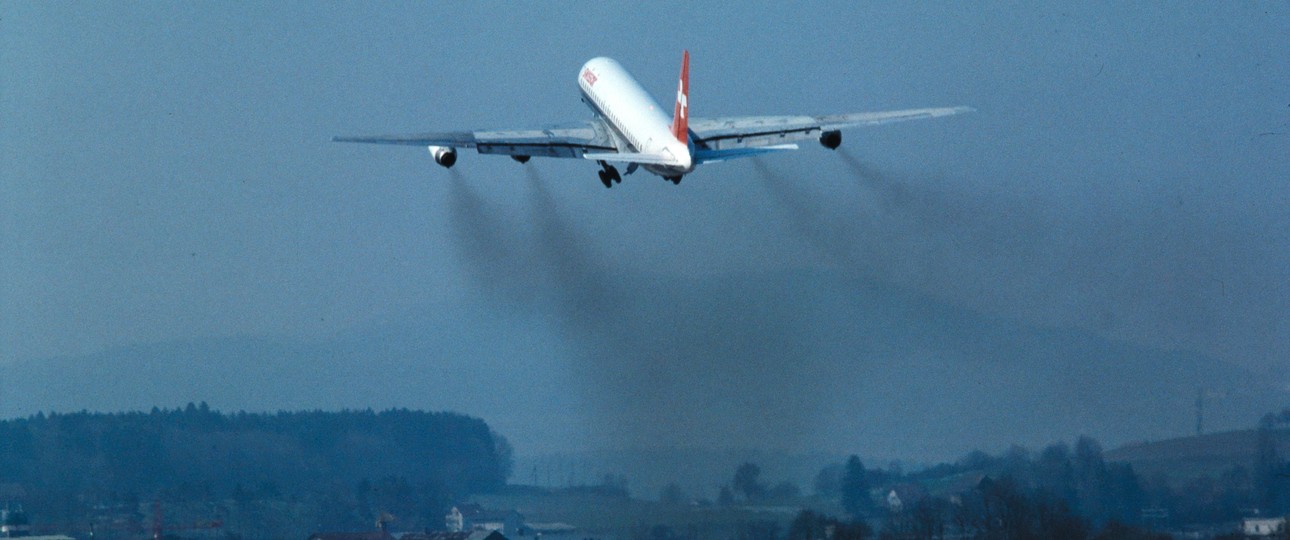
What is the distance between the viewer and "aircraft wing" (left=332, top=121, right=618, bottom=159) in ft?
291

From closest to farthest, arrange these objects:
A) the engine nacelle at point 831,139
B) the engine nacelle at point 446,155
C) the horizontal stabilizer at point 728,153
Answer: the horizontal stabilizer at point 728,153 < the engine nacelle at point 831,139 < the engine nacelle at point 446,155

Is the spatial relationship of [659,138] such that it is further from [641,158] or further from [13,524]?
[13,524]

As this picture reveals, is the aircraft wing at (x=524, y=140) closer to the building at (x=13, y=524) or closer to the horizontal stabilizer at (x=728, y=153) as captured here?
the horizontal stabilizer at (x=728, y=153)

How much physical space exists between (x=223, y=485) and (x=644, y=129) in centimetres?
2321

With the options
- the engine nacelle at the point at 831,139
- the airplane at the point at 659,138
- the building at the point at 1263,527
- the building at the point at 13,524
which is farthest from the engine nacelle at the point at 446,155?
the building at the point at 1263,527

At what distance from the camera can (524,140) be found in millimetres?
90938

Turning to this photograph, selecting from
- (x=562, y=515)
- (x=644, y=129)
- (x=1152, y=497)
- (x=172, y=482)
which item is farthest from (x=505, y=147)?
(x=1152, y=497)

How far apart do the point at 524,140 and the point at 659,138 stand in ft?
18.1

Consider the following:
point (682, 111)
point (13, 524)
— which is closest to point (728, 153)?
point (682, 111)

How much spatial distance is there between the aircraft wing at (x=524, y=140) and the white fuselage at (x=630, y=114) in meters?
1.36

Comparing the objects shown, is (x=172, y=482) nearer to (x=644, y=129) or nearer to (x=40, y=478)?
(x=40, y=478)

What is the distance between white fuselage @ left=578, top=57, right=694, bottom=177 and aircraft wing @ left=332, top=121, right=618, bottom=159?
136cm

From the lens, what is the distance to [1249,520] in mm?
84500

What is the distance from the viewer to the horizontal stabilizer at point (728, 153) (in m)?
85.3
